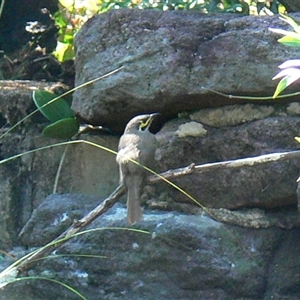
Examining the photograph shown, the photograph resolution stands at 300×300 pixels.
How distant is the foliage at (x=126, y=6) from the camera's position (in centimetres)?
441

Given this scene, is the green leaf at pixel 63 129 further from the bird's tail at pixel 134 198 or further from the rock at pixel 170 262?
the bird's tail at pixel 134 198

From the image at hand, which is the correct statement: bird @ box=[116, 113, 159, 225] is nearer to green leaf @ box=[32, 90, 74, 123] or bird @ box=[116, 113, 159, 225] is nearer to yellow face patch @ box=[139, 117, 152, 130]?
yellow face patch @ box=[139, 117, 152, 130]

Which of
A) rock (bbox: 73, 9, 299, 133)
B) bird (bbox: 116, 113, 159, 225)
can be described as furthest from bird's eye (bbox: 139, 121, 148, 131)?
rock (bbox: 73, 9, 299, 133)

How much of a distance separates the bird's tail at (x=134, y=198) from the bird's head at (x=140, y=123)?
340 mm

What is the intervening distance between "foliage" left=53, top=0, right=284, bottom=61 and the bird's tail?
1528 mm

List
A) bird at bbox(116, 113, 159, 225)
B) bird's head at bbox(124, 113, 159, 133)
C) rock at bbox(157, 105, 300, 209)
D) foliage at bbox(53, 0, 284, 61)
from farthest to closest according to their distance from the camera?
foliage at bbox(53, 0, 284, 61) < rock at bbox(157, 105, 300, 209) < bird's head at bbox(124, 113, 159, 133) < bird at bbox(116, 113, 159, 225)

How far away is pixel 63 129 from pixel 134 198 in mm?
1040

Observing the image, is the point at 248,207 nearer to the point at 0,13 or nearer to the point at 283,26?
the point at 283,26

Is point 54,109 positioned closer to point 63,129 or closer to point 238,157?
point 63,129

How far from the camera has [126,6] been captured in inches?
185

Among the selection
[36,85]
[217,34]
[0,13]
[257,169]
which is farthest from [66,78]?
[257,169]

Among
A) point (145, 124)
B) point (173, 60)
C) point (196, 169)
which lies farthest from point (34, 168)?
point (196, 169)

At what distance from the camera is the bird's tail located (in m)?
3.15

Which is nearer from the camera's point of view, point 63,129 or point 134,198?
point 134,198
